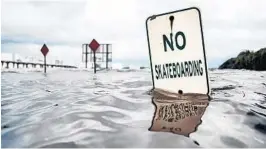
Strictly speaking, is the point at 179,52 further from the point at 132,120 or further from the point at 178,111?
the point at 132,120

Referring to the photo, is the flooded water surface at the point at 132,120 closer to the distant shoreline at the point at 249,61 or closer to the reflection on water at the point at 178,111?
the reflection on water at the point at 178,111

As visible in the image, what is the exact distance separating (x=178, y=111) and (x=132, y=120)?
0.30 meters

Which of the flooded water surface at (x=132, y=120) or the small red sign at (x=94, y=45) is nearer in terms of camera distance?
the flooded water surface at (x=132, y=120)

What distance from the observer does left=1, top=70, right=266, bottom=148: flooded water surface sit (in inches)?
54.1

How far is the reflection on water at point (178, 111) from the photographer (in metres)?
1.54

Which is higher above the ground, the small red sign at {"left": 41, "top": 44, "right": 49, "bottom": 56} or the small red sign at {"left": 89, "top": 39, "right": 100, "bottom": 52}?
the small red sign at {"left": 89, "top": 39, "right": 100, "bottom": 52}

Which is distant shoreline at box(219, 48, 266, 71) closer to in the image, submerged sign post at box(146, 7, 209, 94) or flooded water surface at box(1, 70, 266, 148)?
flooded water surface at box(1, 70, 266, 148)

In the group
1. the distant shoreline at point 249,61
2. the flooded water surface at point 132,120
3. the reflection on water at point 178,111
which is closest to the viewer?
the flooded water surface at point 132,120

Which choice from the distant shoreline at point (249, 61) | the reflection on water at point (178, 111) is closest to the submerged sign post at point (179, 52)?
the reflection on water at point (178, 111)

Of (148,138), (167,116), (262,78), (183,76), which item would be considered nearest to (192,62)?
(183,76)

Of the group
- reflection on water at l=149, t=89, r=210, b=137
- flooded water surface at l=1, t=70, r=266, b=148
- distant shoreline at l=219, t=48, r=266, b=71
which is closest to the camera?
flooded water surface at l=1, t=70, r=266, b=148

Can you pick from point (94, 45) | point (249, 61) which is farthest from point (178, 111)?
point (249, 61)

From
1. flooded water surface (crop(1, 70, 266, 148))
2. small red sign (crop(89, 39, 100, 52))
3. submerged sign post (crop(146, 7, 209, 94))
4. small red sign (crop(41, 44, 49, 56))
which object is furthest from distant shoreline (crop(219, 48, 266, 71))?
small red sign (crop(41, 44, 49, 56))

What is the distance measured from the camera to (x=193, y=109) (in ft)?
6.38
